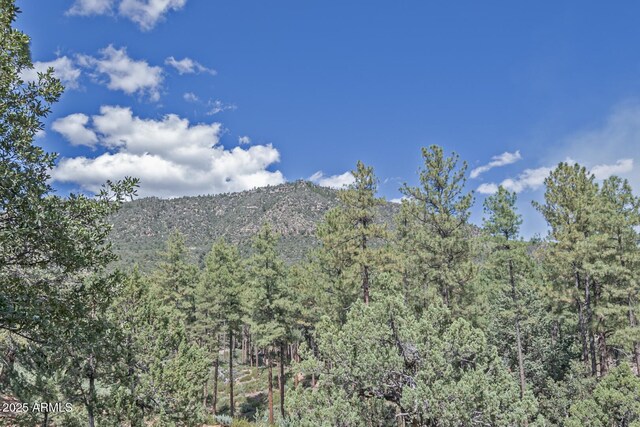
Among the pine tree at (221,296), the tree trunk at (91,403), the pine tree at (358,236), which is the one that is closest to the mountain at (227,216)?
the pine tree at (221,296)

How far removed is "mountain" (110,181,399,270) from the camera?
5502 inches

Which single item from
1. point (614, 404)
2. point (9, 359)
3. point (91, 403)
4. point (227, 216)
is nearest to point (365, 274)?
point (614, 404)

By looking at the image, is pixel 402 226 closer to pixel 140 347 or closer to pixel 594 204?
pixel 594 204

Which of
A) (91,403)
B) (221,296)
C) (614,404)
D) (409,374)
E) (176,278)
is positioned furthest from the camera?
(176,278)

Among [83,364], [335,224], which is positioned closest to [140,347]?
[83,364]

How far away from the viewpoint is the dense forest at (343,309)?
22.4ft

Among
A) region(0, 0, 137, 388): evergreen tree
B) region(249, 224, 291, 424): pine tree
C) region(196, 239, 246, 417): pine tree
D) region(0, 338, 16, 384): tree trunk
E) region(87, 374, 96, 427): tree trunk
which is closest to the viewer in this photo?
region(0, 0, 137, 388): evergreen tree

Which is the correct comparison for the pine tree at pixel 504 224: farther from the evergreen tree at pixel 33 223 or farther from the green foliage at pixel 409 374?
the evergreen tree at pixel 33 223

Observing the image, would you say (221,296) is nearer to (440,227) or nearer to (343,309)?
(343,309)

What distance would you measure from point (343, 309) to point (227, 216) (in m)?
146

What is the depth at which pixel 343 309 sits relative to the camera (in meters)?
23.5

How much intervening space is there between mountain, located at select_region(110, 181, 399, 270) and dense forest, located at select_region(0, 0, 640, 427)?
100 metres

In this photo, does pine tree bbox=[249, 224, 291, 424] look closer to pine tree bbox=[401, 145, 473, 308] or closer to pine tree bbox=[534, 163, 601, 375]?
pine tree bbox=[401, 145, 473, 308]

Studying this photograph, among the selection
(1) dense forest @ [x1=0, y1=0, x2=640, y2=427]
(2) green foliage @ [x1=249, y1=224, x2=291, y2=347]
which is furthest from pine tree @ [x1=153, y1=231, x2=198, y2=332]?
(2) green foliage @ [x1=249, y1=224, x2=291, y2=347]
